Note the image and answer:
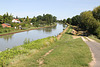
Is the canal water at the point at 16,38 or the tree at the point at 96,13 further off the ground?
the tree at the point at 96,13

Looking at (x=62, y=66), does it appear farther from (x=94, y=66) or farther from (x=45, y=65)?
(x=94, y=66)

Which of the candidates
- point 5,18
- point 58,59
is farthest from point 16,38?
point 5,18

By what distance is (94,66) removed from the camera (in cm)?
674

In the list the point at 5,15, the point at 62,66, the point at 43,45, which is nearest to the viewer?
the point at 62,66

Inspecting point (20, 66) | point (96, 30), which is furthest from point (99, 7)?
point (20, 66)

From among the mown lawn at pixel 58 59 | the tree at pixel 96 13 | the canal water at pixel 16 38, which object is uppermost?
the tree at pixel 96 13

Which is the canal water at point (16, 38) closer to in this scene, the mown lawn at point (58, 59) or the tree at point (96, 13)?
the mown lawn at point (58, 59)

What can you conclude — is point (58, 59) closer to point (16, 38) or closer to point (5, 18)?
point (16, 38)

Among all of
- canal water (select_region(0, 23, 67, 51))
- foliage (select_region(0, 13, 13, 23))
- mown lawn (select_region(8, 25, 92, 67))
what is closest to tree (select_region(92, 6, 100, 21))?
canal water (select_region(0, 23, 67, 51))

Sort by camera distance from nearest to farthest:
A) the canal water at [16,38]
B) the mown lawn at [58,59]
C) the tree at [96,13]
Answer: the mown lawn at [58,59] → the canal water at [16,38] → the tree at [96,13]

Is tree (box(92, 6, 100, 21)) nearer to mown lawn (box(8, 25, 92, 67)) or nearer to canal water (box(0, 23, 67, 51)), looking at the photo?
canal water (box(0, 23, 67, 51))

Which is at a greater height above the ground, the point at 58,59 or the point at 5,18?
the point at 5,18

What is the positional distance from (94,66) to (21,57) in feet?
18.0

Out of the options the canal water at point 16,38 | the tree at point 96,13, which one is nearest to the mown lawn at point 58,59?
the canal water at point 16,38
